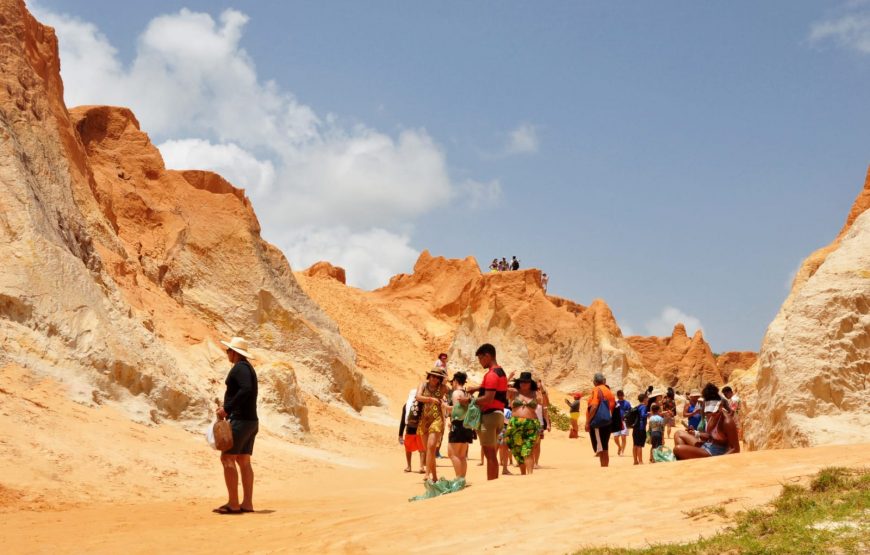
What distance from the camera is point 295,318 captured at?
26.8 metres

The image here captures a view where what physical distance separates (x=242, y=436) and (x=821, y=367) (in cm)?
653

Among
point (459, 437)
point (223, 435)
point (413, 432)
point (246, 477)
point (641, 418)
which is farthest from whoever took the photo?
point (641, 418)

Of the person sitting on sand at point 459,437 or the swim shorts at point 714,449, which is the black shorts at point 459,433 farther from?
the swim shorts at point 714,449

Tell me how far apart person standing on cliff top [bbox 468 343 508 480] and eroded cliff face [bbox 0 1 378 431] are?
648cm

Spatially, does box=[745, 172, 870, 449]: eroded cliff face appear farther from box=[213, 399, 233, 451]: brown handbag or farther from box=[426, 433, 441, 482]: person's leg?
box=[213, 399, 233, 451]: brown handbag

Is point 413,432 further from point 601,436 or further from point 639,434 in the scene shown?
point 639,434

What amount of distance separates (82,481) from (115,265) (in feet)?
34.9

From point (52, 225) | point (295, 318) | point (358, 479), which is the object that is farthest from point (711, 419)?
point (295, 318)

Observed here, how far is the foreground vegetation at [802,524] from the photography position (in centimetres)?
493

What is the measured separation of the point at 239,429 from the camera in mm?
8906

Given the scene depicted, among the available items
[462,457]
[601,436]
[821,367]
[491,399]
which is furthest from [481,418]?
[821,367]

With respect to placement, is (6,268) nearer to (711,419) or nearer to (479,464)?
(479,464)

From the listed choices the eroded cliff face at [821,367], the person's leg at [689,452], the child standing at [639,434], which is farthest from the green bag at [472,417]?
the child standing at [639,434]

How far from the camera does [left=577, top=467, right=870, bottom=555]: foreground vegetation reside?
4934 mm
